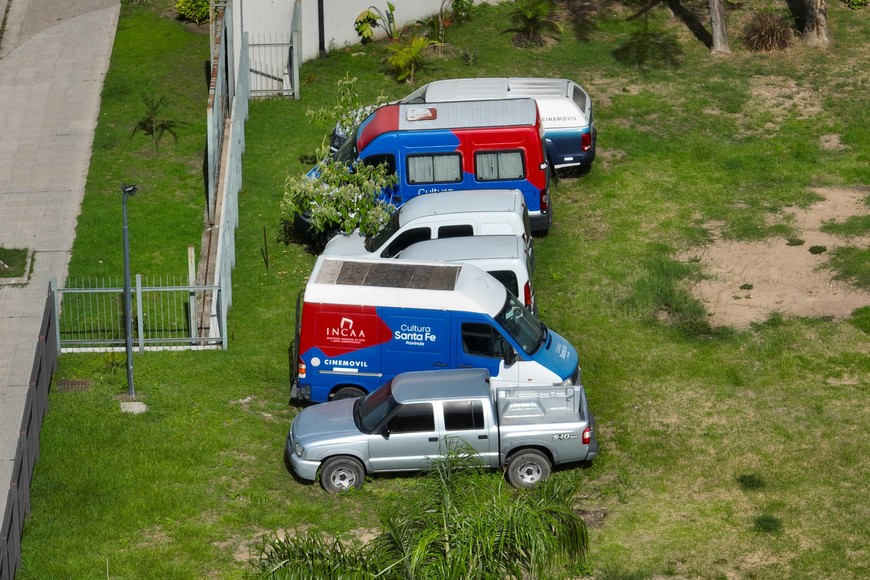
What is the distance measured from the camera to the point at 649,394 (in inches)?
746

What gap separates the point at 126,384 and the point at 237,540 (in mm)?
4649

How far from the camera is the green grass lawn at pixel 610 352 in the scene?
15.8 m

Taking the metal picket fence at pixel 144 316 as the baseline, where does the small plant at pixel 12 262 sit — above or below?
above

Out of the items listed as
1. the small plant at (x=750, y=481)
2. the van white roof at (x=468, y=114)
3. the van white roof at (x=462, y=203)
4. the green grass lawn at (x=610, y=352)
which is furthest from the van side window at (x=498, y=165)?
the small plant at (x=750, y=481)

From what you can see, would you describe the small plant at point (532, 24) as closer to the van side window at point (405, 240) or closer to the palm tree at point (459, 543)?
the van side window at point (405, 240)

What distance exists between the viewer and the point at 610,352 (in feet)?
66.3

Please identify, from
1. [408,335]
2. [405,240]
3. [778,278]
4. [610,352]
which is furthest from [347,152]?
[778,278]

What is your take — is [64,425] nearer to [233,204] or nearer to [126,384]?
[126,384]

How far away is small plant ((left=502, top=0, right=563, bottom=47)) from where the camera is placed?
106ft

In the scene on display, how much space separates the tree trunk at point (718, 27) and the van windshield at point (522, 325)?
15.3m

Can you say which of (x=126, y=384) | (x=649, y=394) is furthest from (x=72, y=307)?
(x=649, y=394)

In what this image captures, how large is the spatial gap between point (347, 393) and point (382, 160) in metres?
6.47

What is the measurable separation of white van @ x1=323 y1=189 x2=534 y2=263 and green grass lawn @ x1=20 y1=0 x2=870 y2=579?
4.90 ft

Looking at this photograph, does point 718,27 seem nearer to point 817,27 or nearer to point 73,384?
point 817,27
